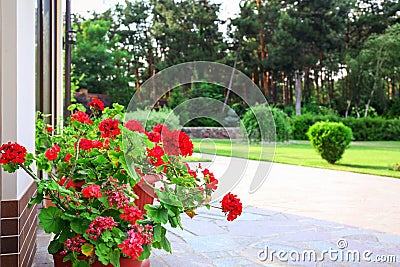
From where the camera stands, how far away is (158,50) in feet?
67.9

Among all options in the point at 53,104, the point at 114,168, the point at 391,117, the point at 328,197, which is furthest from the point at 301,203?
the point at 391,117

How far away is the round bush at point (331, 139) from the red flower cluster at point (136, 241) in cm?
700

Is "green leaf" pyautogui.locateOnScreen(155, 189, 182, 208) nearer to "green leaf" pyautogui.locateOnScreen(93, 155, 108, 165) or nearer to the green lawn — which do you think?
"green leaf" pyautogui.locateOnScreen(93, 155, 108, 165)

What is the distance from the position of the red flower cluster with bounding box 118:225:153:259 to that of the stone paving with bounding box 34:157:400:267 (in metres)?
0.84

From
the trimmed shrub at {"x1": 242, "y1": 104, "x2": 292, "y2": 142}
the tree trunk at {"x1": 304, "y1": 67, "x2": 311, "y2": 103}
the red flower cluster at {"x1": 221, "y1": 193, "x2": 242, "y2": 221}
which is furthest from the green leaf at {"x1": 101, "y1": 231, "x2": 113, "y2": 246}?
the tree trunk at {"x1": 304, "y1": 67, "x2": 311, "y2": 103}

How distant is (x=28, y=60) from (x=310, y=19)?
1872 centimetres

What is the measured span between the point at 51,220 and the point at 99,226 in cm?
23

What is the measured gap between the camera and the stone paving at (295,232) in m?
2.77

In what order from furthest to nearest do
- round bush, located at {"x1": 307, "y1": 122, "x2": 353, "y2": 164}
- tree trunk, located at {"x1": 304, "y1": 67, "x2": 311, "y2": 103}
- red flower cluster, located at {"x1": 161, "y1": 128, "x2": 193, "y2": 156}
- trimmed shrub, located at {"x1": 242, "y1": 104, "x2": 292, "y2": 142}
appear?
1. tree trunk, located at {"x1": 304, "y1": 67, "x2": 311, "y2": 103}
2. trimmed shrub, located at {"x1": 242, "y1": 104, "x2": 292, "y2": 142}
3. round bush, located at {"x1": 307, "y1": 122, "x2": 353, "y2": 164}
4. red flower cluster, located at {"x1": 161, "y1": 128, "x2": 193, "y2": 156}

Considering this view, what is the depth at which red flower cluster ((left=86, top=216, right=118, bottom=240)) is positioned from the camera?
69.3 inches

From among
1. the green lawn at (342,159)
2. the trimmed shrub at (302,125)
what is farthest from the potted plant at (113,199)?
the trimmed shrub at (302,125)

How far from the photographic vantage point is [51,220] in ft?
6.13

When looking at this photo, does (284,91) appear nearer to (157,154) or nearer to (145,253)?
(157,154)

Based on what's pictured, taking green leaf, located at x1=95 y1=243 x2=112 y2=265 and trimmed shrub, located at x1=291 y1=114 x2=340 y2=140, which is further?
trimmed shrub, located at x1=291 y1=114 x2=340 y2=140
